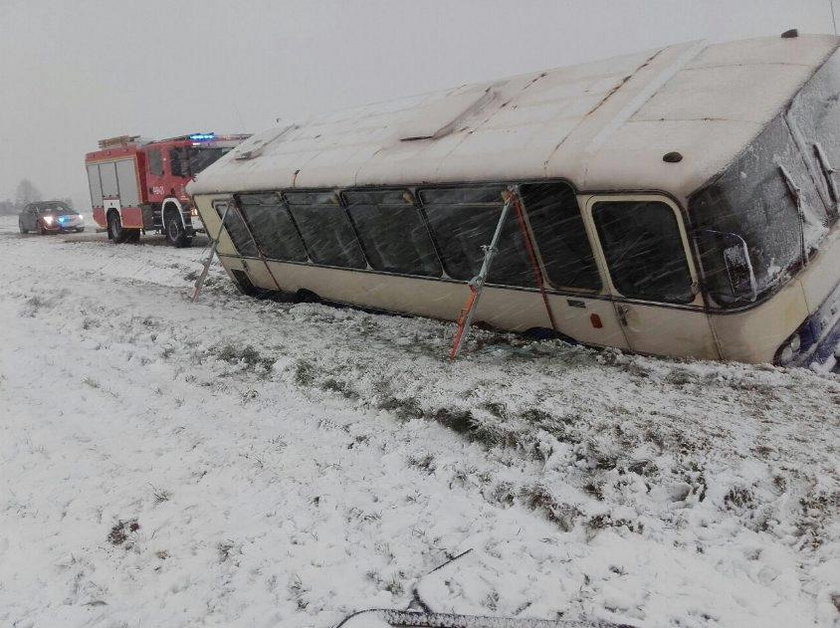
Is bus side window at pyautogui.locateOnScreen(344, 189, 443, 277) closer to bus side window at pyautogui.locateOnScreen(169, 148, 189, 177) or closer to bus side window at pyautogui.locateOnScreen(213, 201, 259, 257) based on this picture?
bus side window at pyautogui.locateOnScreen(213, 201, 259, 257)

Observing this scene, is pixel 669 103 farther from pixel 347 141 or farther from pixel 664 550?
pixel 347 141

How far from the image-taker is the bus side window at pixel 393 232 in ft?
22.2

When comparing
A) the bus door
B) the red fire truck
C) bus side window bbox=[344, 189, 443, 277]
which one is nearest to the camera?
the bus door

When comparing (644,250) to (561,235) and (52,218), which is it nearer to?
(561,235)

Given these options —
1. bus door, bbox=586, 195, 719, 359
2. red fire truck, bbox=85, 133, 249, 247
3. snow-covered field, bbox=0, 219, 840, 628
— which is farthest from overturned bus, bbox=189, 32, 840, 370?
red fire truck, bbox=85, 133, 249, 247

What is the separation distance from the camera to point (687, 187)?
446 centimetres

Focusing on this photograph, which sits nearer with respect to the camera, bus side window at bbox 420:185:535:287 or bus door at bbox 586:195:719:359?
bus door at bbox 586:195:719:359

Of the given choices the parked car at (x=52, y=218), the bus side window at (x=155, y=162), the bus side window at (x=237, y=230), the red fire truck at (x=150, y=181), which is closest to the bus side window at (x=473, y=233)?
the bus side window at (x=237, y=230)

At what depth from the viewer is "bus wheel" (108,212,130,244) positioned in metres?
20.3

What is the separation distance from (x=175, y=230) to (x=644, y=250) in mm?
15424

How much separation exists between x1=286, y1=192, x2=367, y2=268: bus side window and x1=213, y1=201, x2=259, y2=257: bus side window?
1486mm

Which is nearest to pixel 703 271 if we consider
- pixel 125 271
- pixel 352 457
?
pixel 352 457

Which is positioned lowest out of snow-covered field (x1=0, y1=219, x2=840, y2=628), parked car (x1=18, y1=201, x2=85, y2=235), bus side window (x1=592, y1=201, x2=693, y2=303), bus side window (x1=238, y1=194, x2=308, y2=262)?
snow-covered field (x1=0, y1=219, x2=840, y2=628)

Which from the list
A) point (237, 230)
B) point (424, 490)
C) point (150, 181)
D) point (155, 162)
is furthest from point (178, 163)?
point (424, 490)
